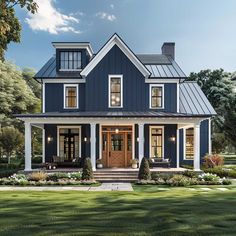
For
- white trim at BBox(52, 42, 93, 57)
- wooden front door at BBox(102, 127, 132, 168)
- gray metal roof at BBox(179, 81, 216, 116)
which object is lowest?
wooden front door at BBox(102, 127, 132, 168)

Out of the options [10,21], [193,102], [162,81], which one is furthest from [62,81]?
[10,21]

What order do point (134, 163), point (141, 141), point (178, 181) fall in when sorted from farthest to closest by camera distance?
point (134, 163)
point (141, 141)
point (178, 181)

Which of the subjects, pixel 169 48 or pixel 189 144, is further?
pixel 169 48

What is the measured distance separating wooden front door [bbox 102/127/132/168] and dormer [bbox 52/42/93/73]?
5.20 m

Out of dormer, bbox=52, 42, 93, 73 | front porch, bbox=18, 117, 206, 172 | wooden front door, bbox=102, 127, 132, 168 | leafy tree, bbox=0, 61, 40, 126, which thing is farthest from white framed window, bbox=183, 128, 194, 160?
leafy tree, bbox=0, 61, 40, 126

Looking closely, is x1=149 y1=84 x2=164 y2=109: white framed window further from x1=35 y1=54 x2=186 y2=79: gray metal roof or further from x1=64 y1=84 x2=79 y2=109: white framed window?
x1=64 y1=84 x2=79 y2=109: white framed window

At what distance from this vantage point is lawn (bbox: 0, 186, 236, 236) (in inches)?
311

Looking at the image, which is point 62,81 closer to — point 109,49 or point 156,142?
point 109,49

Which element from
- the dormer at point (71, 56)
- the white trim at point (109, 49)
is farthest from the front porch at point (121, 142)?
the dormer at point (71, 56)

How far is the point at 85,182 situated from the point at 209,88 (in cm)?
3125

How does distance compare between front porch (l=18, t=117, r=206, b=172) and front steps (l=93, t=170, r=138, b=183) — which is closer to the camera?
front steps (l=93, t=170, r=138, b=183)

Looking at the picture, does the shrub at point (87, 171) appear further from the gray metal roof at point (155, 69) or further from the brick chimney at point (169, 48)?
the brick chimney at point (169, 48)

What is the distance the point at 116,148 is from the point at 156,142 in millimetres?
2700

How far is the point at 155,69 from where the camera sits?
1043 inches
